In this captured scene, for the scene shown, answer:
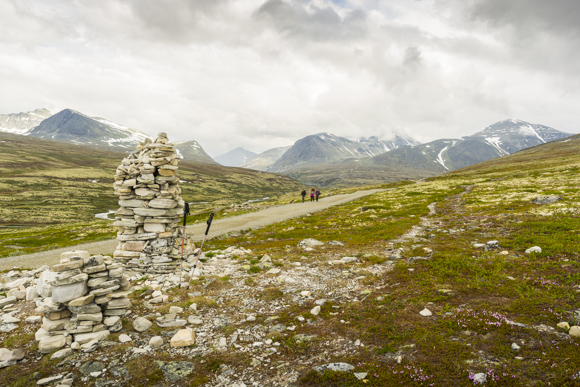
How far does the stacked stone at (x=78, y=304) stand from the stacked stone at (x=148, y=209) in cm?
857

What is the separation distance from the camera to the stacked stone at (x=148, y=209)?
20.3 meters

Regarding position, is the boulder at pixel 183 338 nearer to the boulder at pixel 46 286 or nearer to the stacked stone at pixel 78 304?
the stacked stone at pixel 78 304

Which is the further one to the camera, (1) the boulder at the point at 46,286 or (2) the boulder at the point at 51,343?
(1) the boulder at the point at 46,286

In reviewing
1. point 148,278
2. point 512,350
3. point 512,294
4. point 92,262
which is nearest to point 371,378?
point 512,350

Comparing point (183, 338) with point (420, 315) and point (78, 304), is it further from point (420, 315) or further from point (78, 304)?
point (420, 315)

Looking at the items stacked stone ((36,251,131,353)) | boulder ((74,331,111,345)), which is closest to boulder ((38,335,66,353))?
stacked stone ((36,251,131,353))

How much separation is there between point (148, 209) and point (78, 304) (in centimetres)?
1111

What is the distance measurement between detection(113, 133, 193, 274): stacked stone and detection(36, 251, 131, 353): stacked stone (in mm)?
8567

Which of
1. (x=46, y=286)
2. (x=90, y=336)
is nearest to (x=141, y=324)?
(x=90, y=336)

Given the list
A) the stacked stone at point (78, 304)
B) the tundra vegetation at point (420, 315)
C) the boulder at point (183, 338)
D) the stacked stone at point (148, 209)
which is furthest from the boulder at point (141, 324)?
the stacked stone at point (148, 209)

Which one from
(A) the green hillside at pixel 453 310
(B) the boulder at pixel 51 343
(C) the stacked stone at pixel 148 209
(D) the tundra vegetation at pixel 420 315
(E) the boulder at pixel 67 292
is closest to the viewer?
(A) the green hillside at pixel 453 310

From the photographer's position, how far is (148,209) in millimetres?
20688

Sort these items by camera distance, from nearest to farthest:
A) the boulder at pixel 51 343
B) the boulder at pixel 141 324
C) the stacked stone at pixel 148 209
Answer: the boulder at pixel 51 343, the boulder at pixel 141 324, the stacked stone at pixel 148 209

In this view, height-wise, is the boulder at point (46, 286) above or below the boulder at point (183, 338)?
above
